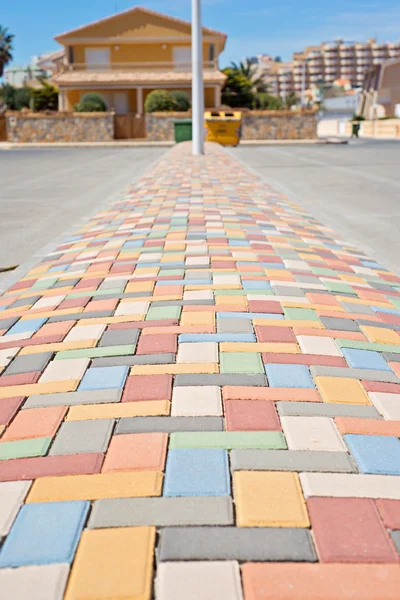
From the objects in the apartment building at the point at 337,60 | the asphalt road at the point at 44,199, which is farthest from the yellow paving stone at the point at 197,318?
the apartment building at the point at 337,60

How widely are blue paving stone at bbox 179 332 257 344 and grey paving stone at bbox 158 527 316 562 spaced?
4.73 feet

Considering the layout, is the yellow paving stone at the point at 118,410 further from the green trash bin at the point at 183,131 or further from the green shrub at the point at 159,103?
the green shrub at the point at 159,103

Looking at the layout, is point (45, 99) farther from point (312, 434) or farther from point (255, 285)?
point (312, 434)

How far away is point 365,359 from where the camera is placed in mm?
3037

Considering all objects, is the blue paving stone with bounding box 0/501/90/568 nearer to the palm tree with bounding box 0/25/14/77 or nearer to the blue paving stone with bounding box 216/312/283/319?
the blue paving stone with bounding box 216/312/283/319

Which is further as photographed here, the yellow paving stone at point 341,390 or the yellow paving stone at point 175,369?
the yellow paving stone at point 175,369

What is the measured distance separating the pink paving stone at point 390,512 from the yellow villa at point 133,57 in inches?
1885

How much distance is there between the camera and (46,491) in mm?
1938

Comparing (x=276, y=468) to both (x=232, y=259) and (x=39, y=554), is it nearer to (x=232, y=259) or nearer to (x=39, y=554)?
(x=39, y=554)

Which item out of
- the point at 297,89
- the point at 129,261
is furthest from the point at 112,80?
the point at 297,89

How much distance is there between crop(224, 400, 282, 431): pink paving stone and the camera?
2.30 m

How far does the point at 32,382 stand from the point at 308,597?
1.60 meters

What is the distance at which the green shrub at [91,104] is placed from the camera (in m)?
41.7

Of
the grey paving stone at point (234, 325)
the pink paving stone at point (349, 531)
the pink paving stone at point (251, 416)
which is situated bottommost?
the pink paving stone at point (349, 531)
